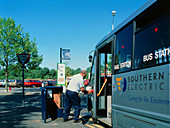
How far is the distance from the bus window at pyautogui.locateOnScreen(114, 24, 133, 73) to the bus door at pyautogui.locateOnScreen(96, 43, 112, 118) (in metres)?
1.70

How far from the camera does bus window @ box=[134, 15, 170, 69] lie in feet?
11.7

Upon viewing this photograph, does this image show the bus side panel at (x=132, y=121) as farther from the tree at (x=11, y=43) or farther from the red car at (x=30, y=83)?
the red car at (x=30, y=83)

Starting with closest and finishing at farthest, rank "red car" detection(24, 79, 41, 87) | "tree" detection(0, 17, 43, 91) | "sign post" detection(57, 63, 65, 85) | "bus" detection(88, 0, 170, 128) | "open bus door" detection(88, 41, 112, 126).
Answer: "bus" detection(88, 0, 170, 128) → "open bus door" detection(88, 41, 112, 126) → "sign post" detection(57, 63, 65, 85) → "tree" detection(0, 17, 43, 91) → "red car" detection(24, 79, 41, 87)

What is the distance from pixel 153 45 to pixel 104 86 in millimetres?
3872

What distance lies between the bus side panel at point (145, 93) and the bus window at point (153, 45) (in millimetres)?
158

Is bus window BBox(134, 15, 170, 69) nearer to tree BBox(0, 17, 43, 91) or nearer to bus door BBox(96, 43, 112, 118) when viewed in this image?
bus door BBox(96, 43, 112, 118)

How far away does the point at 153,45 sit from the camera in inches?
154

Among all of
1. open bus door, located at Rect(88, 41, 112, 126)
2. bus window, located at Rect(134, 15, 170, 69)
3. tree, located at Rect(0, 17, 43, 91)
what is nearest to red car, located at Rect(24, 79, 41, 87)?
tree, located at Rect(0, 17, 43, 91)

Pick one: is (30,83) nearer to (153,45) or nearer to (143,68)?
(143,68)

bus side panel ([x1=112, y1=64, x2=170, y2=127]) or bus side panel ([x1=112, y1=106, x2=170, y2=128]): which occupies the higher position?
bus side panel ([x1=112, y1=64, x2=170, y2=127])

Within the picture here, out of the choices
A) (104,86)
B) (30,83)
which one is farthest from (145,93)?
(30,83)

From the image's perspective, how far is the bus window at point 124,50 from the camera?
15.9 feet

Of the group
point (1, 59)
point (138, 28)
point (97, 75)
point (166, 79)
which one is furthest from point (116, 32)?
point (1, 59)

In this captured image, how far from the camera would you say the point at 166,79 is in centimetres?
340
